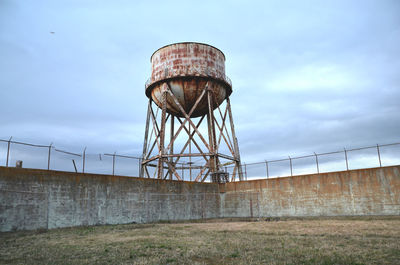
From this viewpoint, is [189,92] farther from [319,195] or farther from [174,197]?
[319,195]

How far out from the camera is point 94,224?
19.5 meters

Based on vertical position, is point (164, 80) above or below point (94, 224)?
above

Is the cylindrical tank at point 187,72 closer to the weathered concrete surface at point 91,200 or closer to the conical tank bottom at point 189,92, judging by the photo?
the conical tank bottom at point 189,92

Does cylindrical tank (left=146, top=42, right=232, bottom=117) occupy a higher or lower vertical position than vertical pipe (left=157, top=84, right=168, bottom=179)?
higher

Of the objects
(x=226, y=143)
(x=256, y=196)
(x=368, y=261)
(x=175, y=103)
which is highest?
(x=175, y=103)

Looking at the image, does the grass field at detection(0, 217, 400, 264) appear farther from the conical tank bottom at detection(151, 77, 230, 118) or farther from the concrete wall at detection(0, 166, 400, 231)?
the conical tank bottom at detection(151, 77, 230, 118)

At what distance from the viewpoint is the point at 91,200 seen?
19.7 meters

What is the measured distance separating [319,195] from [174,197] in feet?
33.3

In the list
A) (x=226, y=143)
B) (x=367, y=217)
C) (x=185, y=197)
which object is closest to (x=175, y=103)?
(x=226, y=143)

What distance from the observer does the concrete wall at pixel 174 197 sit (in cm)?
1689

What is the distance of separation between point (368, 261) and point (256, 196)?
62.6 ft

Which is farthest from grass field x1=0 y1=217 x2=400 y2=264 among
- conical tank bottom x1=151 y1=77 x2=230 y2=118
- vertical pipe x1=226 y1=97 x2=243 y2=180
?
conical tank bottom x1=151 y1=77 x2=230 y2=118

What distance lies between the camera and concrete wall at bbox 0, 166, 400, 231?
16.9 metres

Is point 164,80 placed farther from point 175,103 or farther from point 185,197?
point 185,197
